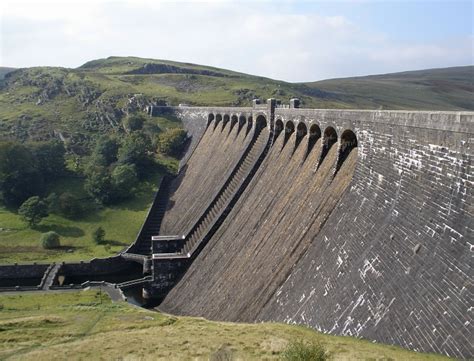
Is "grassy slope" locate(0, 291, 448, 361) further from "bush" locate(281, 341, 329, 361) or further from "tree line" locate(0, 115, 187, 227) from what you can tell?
"tree line" locate(0, 115, 187, 227)

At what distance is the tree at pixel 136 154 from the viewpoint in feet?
306

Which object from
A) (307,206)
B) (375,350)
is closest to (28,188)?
(307,206)

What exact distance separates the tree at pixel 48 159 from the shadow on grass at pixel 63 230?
19677mm

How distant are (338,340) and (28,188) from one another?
250 ft

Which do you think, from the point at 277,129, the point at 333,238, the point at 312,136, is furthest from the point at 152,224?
the point at 333,238

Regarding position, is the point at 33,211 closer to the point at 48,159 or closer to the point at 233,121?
the point at 48,159

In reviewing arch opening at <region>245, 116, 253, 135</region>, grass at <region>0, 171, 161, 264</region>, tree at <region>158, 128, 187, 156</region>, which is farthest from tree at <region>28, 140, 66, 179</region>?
arch opening at <region>245, 116, 253, 135</region>

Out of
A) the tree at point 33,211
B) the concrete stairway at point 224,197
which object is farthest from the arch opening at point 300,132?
the tree at point 33,211

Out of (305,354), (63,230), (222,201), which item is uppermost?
(305,354)

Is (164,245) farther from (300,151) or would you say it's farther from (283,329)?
(283,329)

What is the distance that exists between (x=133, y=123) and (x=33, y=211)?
48.2 m

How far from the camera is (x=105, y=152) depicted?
330ft

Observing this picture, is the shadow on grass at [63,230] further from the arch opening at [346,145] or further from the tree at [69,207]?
the arch opening at [346,145]

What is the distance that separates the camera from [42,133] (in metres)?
120
